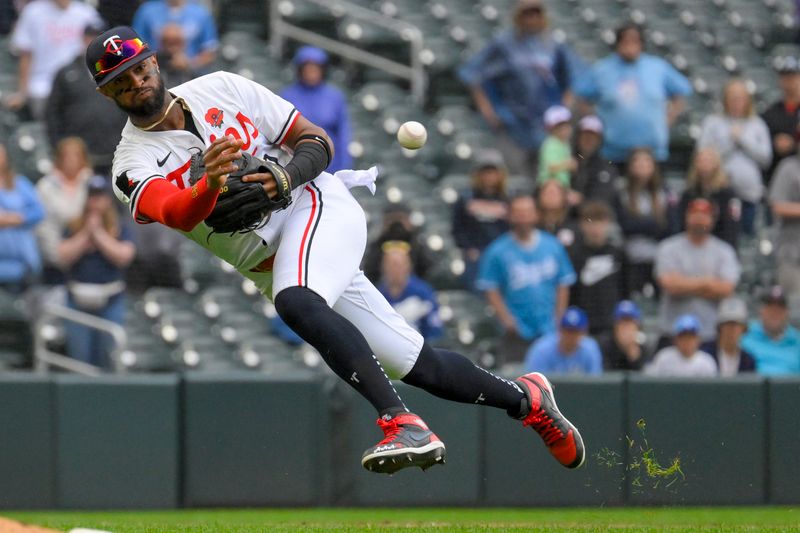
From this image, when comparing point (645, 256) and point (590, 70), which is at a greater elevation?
point (590, 70)

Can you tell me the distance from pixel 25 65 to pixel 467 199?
344 cm

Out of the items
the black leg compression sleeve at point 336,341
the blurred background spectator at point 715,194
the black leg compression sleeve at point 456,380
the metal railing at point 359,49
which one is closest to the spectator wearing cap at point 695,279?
the blurred background spectator at point 715,194

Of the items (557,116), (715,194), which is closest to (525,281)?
(557,116)

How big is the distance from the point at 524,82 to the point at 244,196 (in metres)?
5.86

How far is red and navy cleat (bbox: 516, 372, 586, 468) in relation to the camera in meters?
6.20

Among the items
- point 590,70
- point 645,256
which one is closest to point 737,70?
point 590,70

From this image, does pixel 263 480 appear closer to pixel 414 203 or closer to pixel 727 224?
pixel 414 203

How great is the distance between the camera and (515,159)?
36.2 ft

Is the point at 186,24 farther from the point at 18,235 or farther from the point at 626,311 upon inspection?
the point at 626,311

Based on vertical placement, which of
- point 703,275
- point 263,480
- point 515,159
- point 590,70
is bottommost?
point 263,480

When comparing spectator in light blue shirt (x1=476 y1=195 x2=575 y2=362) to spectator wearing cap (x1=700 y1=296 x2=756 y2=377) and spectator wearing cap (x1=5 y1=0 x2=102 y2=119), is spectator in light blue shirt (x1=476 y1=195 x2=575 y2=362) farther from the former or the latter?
spectator wearing cap (x1=5 y1=0 x2=102 y2=119)

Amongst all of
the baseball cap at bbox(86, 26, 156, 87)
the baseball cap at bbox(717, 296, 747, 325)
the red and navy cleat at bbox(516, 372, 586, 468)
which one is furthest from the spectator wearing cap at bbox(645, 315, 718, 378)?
the baseball cap at bbox(86, 26, 156, 87)

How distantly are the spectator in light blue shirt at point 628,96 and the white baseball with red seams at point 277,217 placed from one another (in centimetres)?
503

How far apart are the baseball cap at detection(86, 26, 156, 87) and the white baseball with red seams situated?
30cm
